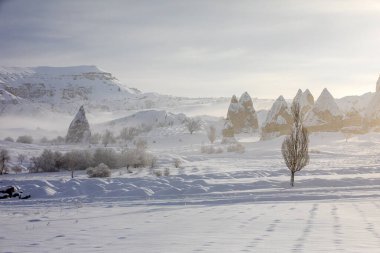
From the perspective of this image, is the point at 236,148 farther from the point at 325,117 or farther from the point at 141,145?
the point at 325,117

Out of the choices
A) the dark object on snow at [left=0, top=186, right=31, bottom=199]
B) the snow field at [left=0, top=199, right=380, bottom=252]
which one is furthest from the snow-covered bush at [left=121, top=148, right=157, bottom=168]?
the snow field at [left=0, top=199, right=380, bottom=252]

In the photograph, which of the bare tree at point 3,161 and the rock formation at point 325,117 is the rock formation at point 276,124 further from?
the bare tree at point 3,161

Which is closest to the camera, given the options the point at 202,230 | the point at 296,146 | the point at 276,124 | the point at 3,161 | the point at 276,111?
the point at 202,230

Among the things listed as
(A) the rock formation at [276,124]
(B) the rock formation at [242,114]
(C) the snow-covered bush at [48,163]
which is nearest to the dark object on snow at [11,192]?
(C) the snow-covered bush at [48,163]

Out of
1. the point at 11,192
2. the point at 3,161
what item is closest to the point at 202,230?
the point at 11,192

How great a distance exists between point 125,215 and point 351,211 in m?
8.07

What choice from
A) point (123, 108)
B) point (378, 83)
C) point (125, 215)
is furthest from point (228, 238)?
point (123, 108)

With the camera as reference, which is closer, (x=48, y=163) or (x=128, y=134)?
(x=48, y=163)

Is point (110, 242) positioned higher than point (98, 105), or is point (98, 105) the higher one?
point (98, 105)

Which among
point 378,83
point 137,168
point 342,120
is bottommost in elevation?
point 137,168

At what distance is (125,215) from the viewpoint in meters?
14.5

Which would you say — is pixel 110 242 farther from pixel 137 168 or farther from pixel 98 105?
pixel 98 105

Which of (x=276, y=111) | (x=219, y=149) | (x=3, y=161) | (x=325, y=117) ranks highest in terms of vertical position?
(x=276, y=111)

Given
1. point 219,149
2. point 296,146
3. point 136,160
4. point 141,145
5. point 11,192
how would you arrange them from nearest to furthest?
1. point 11,192
2. point 296,146
3. point 136,160
4. point 141,145
5. point 219,149
